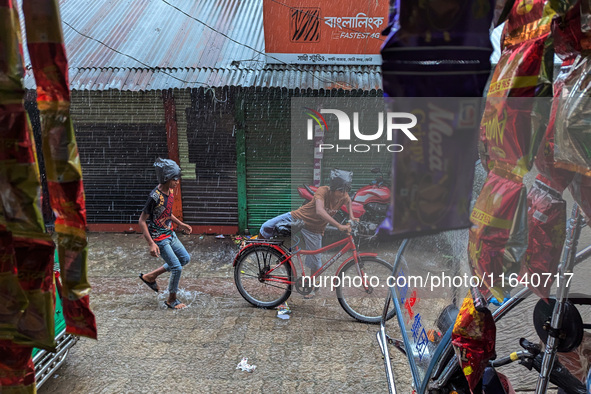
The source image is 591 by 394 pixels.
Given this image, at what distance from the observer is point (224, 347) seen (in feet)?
14.4

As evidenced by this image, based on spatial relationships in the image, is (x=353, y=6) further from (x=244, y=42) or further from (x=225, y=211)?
(x=225, y=211)

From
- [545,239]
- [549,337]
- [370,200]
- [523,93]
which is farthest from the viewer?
[370,200]

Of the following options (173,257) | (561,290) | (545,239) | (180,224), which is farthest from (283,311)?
(545,239)

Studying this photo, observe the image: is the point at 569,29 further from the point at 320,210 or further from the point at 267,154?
the point at 267,154

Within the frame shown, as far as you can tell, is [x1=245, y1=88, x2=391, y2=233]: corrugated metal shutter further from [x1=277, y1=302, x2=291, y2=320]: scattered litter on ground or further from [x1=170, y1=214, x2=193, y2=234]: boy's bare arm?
[x1=277, y1=302, x2=291, y2=320]: scattered litter on ground

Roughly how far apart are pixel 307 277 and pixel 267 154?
3205 millimetres

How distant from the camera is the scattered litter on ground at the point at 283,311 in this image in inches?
198

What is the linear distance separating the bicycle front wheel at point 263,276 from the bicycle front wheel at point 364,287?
71 centimetres

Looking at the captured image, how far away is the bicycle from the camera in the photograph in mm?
4840

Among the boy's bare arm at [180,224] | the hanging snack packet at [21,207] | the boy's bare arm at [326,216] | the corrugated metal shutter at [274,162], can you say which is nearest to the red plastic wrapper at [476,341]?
the hanging snack packet at [21,207]

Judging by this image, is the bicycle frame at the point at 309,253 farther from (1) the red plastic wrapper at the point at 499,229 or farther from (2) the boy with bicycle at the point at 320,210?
(1) the red plastic wrapper at the point at 499,229

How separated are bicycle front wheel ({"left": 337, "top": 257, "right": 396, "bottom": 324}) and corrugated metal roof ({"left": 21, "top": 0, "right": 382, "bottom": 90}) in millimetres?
3100

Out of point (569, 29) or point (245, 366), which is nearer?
point (569, 29)

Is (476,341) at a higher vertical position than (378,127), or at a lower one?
lower
